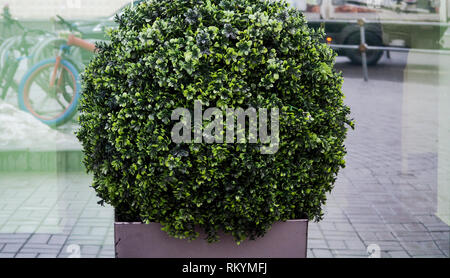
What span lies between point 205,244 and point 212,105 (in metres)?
0.85

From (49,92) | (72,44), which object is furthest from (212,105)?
(49,92)

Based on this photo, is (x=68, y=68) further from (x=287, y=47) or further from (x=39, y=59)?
(x=287, y=47)

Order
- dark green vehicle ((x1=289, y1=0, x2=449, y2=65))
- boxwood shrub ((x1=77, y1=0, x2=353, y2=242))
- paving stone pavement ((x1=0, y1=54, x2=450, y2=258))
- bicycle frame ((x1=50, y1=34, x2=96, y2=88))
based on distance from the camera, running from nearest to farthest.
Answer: boxwood shrub ((x1=77, y1=0, x2=353, y2=242)), paving stone pavement ((x1=0, y1=54, x2=450, y2=258)), bicycle frame ((x1=50, y1=34, x2=96, y2=88)), dark green vehicle ((x1=289, y1=0, x2=449, y2=65))

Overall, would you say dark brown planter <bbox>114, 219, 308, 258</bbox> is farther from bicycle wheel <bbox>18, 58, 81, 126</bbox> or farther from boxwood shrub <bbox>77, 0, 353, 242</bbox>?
bicycle wheel <bbox>18, 58, 81, 126</bbox>

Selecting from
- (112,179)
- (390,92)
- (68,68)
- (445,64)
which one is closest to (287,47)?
(112,179)

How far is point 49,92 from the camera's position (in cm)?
581

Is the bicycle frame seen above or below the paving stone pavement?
above

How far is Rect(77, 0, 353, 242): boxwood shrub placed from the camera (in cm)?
267

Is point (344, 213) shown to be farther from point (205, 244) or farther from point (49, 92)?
point (49, 92)

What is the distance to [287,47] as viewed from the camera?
2.80 m

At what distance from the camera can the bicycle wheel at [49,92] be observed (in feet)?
18.8

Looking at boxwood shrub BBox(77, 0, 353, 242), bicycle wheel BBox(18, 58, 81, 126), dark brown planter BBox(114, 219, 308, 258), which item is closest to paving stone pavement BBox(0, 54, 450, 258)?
bicycle wheel BBox(18, 58, 81, 126)

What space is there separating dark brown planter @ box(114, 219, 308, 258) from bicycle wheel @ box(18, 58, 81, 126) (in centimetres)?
323
